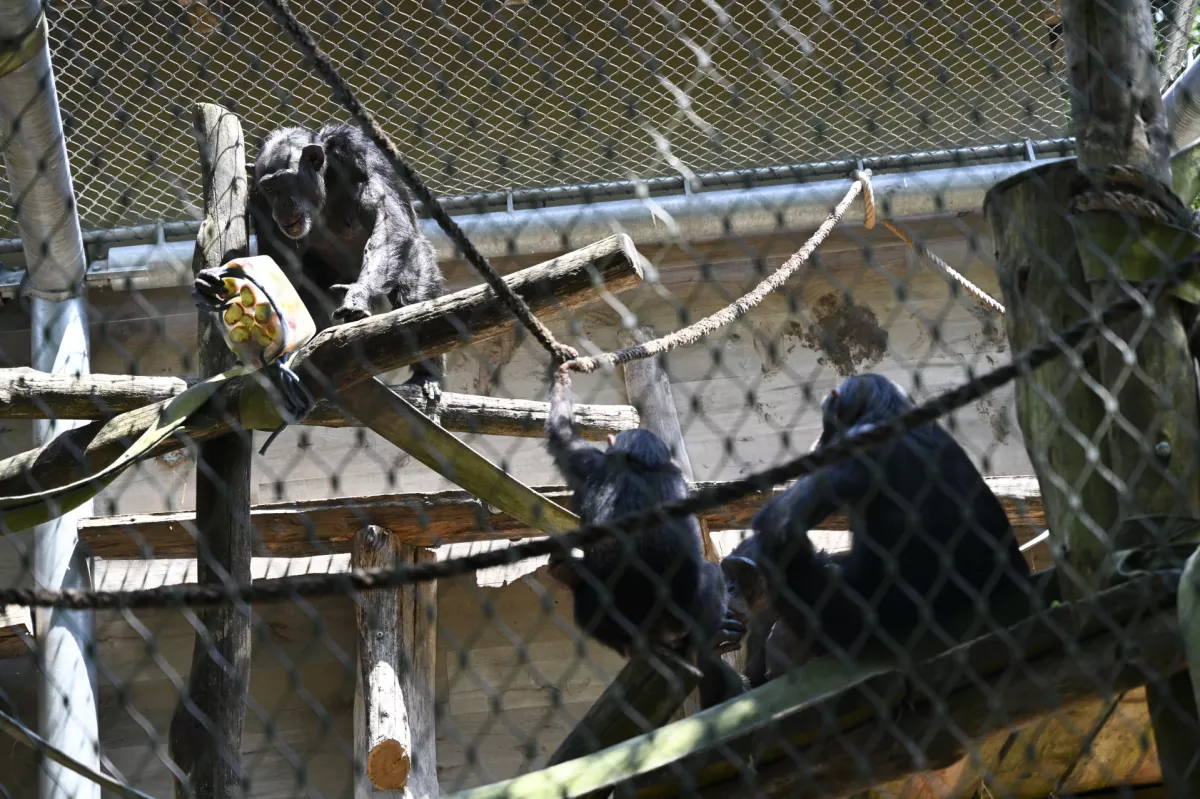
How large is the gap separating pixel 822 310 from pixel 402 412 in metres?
3.63

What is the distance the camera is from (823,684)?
2.16 meters

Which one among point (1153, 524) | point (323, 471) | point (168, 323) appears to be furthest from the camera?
point (168, 323)

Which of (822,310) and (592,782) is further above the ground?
(822,310)

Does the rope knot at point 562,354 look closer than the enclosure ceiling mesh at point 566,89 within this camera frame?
Yes

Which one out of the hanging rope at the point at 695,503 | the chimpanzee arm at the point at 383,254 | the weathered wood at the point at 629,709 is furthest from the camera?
the chimpanzee arm at the point at 383,254

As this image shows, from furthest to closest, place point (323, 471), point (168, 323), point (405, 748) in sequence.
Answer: point (168, 323) → point (323, 471) → point (405, 748)

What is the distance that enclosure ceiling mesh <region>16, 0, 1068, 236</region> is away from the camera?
506cm

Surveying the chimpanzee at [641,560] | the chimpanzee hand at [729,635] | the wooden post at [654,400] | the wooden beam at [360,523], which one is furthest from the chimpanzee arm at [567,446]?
the wooden post at [654,400]

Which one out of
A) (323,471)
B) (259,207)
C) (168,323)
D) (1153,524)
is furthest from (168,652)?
(1153,524)

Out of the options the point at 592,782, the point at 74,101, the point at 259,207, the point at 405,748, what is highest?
the point at 74,101

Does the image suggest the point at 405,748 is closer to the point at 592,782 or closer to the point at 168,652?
the point at 168,652

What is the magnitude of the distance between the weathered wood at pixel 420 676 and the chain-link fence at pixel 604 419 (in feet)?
0.05

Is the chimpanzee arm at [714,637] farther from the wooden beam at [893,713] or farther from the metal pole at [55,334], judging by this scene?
the metal pole at [55,334]

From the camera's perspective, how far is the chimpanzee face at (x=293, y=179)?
161 inches
